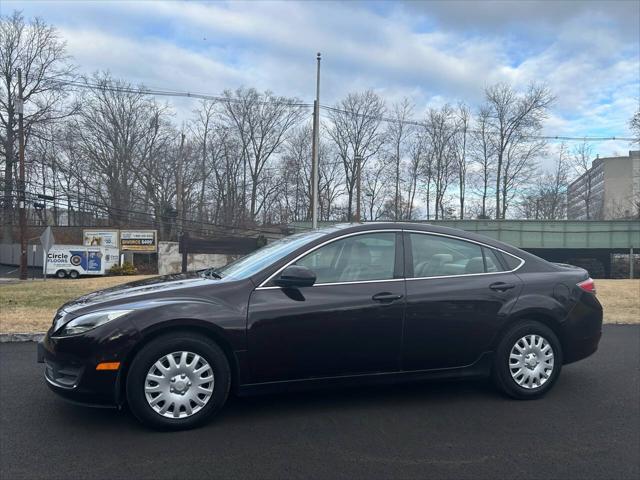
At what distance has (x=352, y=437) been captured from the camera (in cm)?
364

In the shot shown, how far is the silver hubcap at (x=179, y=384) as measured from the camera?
3639 millimetres

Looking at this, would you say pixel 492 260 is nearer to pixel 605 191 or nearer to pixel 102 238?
pixel 102 238

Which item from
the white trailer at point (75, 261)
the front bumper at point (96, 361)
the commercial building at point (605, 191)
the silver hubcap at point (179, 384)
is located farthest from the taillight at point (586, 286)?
the commercial building at point (605, 191)

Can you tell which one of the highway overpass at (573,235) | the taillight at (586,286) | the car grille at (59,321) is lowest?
the car grille at (59,321)

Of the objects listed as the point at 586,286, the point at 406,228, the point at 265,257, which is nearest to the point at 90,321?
the point at 265,257

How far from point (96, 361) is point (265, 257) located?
155cm

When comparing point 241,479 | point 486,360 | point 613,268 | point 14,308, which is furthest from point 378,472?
point 613,268

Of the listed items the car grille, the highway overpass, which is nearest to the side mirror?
the car grille

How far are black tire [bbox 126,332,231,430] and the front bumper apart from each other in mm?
99

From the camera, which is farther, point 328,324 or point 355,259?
point 355,259

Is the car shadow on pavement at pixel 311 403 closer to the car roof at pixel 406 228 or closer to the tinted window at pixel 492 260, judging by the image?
the tinted window at pixel 492 260

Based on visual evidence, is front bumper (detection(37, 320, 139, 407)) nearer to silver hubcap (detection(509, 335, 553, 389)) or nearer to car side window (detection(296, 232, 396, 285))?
car side window (detection(296, 232, 396, 285))

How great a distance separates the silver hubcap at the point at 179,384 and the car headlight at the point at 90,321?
0.45 meters

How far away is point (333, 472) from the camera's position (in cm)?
312
